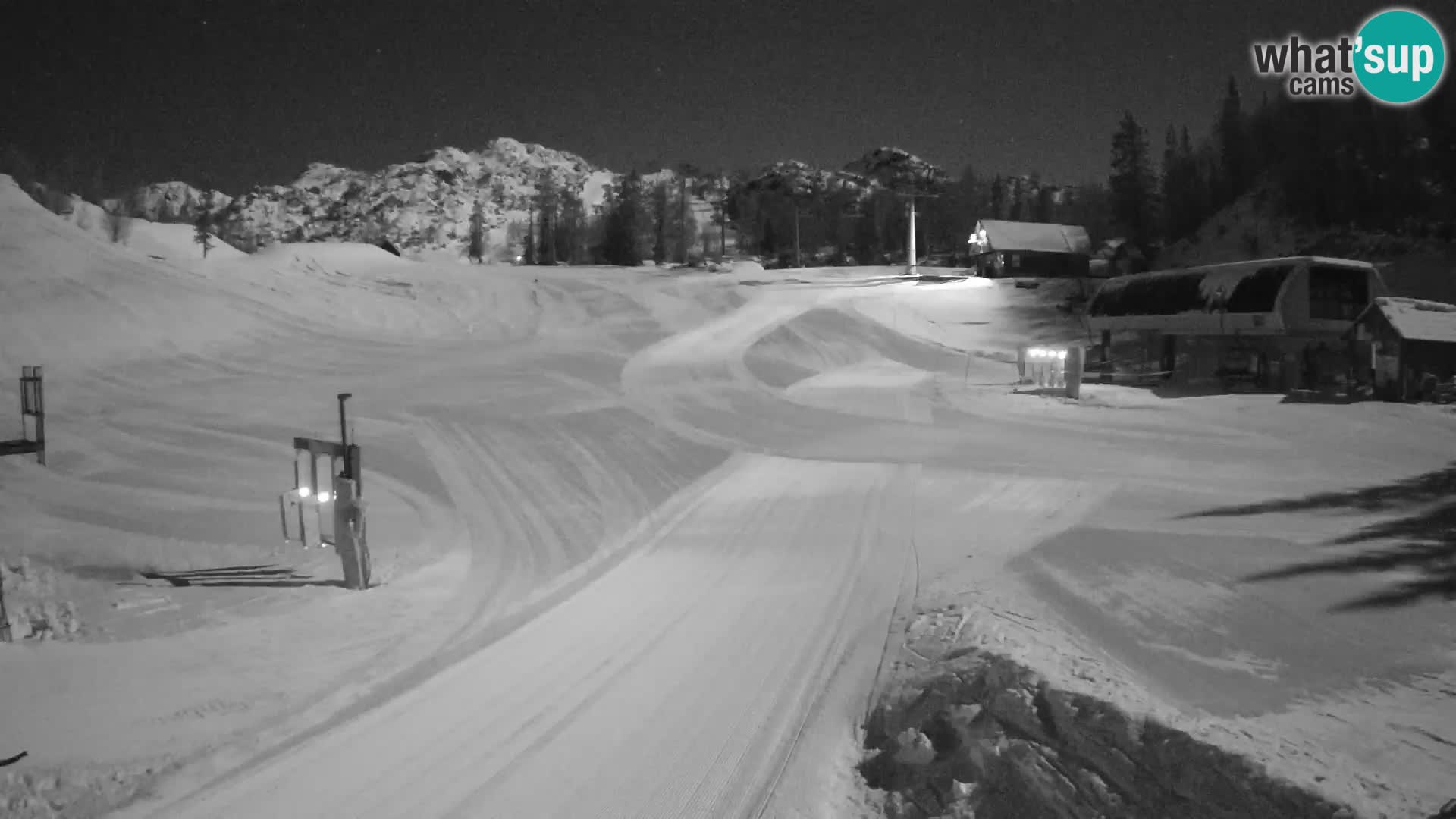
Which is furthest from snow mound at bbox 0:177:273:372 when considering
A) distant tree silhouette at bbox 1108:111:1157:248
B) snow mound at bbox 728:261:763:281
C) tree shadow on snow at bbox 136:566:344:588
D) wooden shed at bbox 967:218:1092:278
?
distant tree silhouette at bbox 1108:111:1157:248

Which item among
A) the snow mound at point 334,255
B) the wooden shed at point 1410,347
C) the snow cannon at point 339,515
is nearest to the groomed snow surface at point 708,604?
the snow cannon at point 339,515

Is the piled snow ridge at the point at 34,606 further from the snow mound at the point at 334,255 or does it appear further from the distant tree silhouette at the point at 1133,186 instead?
the distant tree silhouette at the point at 1133,186

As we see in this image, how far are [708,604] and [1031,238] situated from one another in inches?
2334

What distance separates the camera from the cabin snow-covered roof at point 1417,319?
24.5 meters

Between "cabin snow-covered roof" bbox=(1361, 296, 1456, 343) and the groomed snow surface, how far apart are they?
201 inches

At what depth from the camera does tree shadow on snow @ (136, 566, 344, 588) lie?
9789 millimetres

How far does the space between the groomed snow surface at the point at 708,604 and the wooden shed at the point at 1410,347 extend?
4357 millimetres

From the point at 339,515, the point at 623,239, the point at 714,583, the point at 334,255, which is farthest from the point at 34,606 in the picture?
the point at 623,239

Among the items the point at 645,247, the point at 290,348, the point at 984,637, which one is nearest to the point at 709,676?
the point at 984,637

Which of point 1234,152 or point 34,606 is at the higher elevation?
point 1234,152

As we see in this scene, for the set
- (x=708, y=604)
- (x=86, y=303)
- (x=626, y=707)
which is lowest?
(x=626, y=707)

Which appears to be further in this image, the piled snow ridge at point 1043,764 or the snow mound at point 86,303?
the snow mound at point 86,303

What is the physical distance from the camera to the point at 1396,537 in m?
10.3

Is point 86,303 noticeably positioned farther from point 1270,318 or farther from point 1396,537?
point 1270,318
